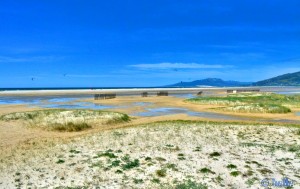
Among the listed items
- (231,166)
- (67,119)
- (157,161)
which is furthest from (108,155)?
(67,119)

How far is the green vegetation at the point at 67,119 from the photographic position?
26.8 meters

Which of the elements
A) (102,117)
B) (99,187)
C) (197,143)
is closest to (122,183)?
(99,187)

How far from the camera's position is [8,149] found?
731 inches

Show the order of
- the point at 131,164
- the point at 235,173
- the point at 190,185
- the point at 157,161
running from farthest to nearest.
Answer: the point at 157,161
the point at 131,164
the point at 235,173
the point at 190,185

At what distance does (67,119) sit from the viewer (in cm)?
3016

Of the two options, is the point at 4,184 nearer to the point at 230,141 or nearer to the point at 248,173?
the point at 248,173

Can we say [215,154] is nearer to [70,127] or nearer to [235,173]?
[235,173]

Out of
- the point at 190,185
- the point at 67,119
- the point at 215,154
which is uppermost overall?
the point at 67,119

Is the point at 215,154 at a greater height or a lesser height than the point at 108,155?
lesser

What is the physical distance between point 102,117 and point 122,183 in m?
19.4

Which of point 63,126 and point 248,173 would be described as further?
point 63,126

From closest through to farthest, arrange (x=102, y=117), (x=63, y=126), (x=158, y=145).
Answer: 1. (x=158, y=145)
2. (x=63, y=126)
3. (x=102, y=117)

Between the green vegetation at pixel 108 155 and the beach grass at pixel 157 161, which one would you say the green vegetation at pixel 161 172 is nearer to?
the beach grass at pixel 157 161

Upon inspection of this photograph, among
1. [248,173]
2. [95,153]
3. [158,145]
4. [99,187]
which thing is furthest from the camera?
[158,145]
